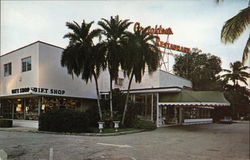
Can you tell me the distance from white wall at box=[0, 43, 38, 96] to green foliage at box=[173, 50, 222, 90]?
87.8 feet

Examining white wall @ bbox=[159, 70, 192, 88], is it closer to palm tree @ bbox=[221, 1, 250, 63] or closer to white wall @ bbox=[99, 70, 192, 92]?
white wall @ bbox=[99, 70, 192, 92]

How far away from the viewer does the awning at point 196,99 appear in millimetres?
18734

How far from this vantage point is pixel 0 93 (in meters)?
22.0

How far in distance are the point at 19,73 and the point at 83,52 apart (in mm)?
6648

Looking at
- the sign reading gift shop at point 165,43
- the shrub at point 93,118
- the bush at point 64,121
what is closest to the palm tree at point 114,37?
the shrub at point 93,118

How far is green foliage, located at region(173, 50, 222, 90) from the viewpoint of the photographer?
38347mm

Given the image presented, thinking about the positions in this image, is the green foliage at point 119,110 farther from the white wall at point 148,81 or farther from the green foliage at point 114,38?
the white wall at point 148,81

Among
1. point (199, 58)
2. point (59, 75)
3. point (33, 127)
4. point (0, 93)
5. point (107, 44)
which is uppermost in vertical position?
point (199, 58)

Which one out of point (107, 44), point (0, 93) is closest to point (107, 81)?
point (107, 44)

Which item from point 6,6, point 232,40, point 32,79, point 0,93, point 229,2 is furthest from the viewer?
point 0,93

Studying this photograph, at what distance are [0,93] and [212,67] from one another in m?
31.5

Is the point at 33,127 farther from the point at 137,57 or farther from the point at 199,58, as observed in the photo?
the point at 199,58

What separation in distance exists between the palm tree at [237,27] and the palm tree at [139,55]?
7.95 metres

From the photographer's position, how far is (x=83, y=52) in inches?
680
